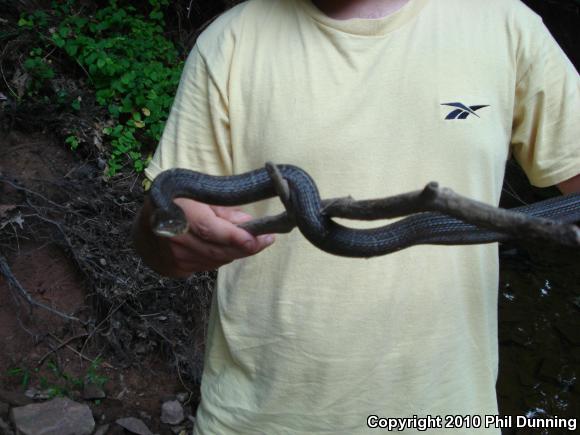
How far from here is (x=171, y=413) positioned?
3938mm

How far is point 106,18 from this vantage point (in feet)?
15.6

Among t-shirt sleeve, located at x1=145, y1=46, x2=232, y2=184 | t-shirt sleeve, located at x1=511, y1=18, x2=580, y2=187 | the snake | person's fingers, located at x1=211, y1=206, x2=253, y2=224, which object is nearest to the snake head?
the snake

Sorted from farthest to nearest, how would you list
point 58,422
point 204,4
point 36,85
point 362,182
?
point 204,4 → point 36,85 → point 58,422 → point 362,182

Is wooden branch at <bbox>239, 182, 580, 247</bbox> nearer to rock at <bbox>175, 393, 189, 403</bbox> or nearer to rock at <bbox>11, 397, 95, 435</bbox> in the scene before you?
rock at <bbox>11, 397, 95, 435</bbox>

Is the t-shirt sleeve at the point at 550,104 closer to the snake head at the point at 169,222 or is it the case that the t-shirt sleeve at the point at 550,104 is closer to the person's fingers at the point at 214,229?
the person's fingers at the point at 214,229

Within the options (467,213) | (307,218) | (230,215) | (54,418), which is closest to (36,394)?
(54,418)

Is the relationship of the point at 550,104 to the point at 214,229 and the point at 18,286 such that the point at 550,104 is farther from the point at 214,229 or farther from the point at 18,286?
the point at 18,286

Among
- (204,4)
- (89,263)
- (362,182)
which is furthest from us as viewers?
(204,4)

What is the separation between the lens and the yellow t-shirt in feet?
5.40

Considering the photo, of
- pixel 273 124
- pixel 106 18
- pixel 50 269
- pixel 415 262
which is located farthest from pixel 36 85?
pixel 415 262

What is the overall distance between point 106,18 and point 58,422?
Result: 9.76 ft

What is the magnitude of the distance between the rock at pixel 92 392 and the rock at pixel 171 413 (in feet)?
1.29

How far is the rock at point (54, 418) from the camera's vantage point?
11.0 feet

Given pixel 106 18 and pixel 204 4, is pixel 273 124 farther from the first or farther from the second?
pixel 204 4
